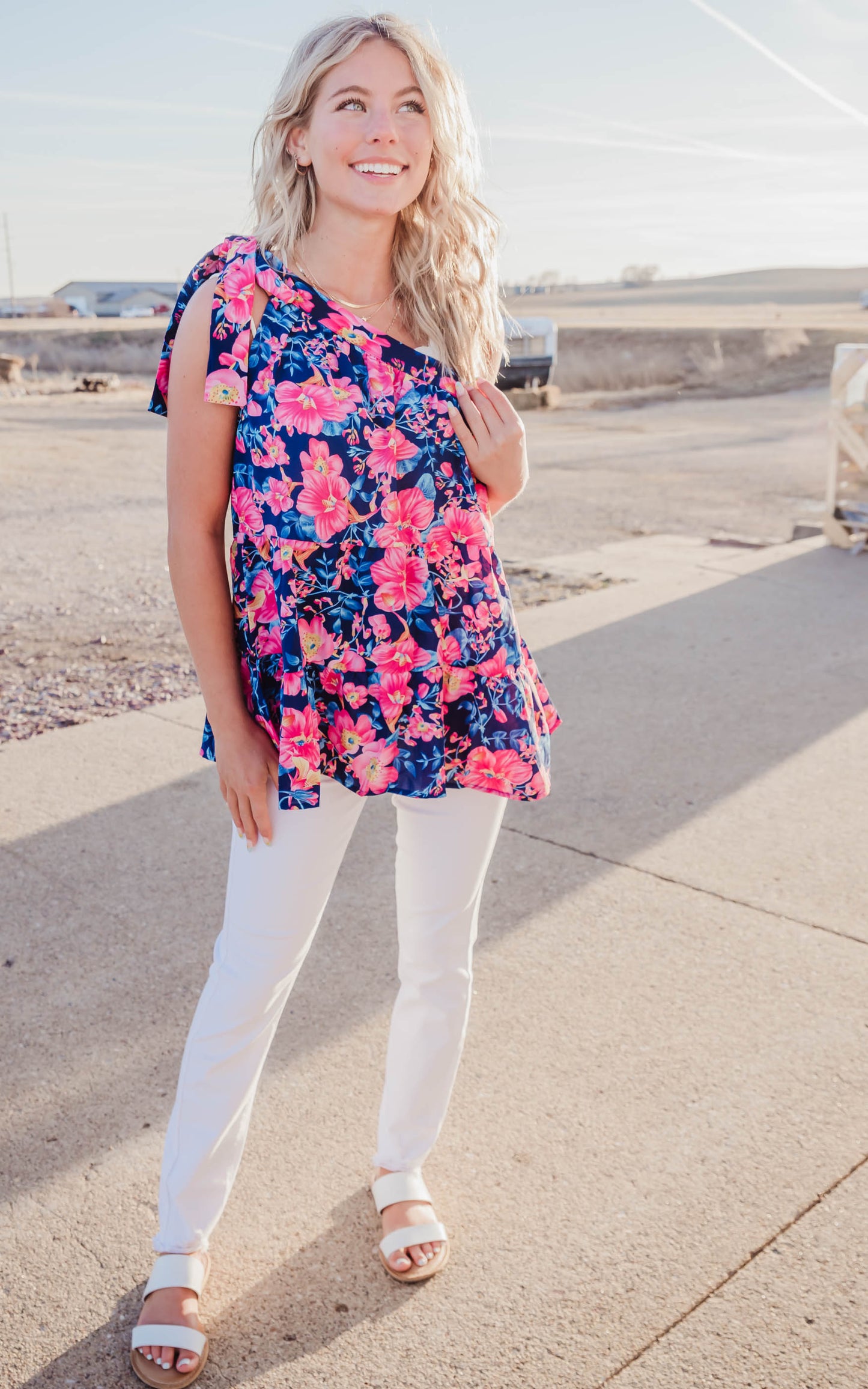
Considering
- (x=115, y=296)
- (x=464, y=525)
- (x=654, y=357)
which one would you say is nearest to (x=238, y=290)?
(x=464, y=525)

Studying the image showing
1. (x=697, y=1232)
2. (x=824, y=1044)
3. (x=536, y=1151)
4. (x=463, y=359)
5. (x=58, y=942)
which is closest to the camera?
(x=463, y=359)

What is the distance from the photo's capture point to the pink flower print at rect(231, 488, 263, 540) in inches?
67.2

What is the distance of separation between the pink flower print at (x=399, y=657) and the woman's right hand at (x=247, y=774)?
21 cm

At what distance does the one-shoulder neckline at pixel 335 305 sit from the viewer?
68.1 inches

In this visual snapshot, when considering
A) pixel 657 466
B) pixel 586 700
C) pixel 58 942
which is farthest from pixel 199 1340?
pixel 657 466

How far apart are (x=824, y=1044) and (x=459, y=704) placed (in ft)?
4.26

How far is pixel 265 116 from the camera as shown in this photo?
6.00 ft

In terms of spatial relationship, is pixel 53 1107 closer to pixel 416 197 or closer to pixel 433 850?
pixel 433 850

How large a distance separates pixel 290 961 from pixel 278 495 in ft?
2.27

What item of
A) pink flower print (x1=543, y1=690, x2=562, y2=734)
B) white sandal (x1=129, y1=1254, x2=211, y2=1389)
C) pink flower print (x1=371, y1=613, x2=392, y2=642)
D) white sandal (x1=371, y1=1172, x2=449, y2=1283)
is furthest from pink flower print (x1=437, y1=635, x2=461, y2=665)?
white sandal (x1=129, y1=1254, x2=211, y2=1389)

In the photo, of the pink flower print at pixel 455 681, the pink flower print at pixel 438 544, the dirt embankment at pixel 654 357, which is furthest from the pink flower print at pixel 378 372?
the dirt embankment at pixel 654 357

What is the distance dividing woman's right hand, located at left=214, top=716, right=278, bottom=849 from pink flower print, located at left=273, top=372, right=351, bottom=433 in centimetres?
44

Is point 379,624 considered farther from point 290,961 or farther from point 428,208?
point 428,208

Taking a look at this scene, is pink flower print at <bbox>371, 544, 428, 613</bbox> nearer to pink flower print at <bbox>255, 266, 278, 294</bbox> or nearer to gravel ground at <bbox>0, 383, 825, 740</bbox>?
pink flower print at <bbox>255, 266, 278, 294</bbox>
